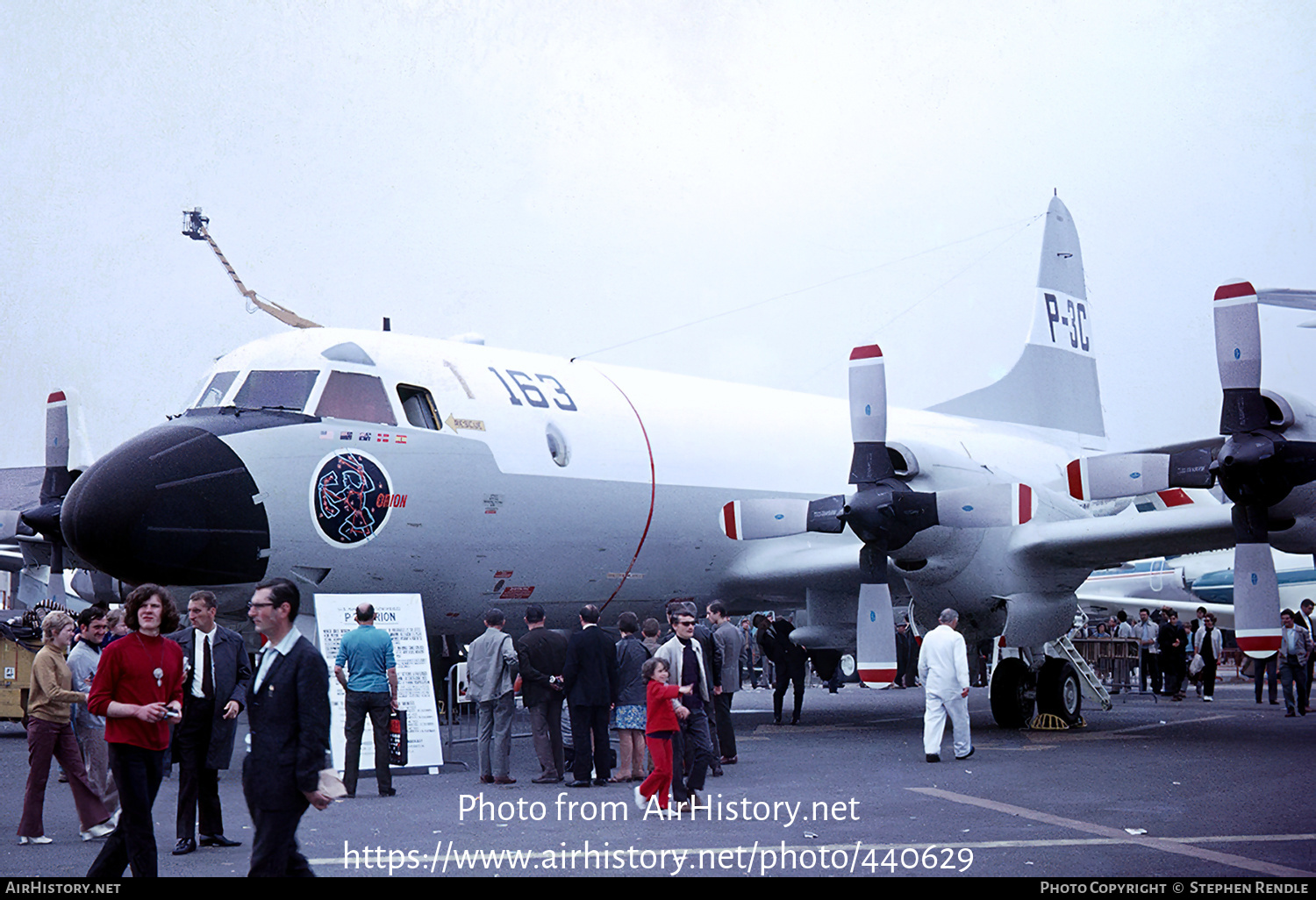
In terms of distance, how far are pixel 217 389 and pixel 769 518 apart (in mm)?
5857

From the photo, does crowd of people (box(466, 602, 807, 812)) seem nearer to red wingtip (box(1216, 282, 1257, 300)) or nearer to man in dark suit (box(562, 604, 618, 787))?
man in dark suit (box(562, 604, 618, 787))

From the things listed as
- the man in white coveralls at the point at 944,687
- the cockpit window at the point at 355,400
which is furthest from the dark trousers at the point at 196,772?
the man in white coveralls at the point at 944,687

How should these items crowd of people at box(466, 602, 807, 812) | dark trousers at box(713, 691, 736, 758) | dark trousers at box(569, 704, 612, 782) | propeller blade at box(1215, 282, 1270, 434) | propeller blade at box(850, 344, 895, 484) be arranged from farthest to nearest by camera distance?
1. propeller blade at box(850, 344, 895, 484)
2. dark trousers at box(713, 691, 736, 758)
3. propeller blade at box(1215, 282, 1270, 434)
4. crowd of people at box(466, 602, 807, 812)
5. dark trousers at box(569, 704, 612, 782)

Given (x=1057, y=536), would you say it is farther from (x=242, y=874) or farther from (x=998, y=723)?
(x=242, y=874)

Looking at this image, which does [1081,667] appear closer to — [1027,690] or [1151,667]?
[1027,690]

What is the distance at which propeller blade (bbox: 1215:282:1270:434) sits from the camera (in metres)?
11.1

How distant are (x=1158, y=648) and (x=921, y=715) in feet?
21.2

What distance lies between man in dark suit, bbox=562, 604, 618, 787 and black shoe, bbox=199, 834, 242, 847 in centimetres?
335

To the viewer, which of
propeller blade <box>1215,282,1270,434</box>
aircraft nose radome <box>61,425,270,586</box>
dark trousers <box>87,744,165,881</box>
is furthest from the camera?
propeller blade <box>1215,282,1270,434</box>

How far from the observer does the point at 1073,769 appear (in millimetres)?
11016

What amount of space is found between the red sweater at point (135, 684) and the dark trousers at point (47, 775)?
2.38 m

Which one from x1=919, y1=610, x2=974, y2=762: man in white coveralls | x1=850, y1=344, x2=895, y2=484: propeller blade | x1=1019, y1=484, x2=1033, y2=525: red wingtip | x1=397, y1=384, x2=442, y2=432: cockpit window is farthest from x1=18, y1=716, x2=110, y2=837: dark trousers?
x1=1019, y1=484, x2=1033, y2=525: red wingtip

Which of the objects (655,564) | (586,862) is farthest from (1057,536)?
(586,862)

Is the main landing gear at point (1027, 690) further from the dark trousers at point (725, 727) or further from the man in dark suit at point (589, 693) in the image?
the man in dark suit at point (589, 693)
